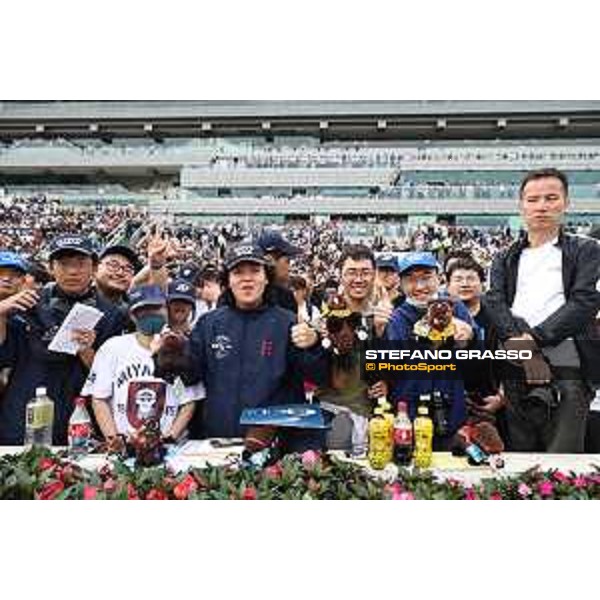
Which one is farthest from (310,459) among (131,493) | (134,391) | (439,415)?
(134,391)

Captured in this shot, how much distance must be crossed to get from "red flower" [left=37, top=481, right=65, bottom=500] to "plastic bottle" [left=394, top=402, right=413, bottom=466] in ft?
5.03

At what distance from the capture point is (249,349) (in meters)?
3.39

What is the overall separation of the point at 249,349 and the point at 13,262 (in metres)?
1.25

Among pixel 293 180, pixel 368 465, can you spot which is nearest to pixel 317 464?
pixel 368 465

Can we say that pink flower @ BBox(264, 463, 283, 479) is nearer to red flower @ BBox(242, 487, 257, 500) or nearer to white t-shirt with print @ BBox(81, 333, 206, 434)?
red flower @ BBox(242, 487, 257, 500)

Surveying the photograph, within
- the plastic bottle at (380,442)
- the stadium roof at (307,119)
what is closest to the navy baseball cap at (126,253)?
the stadium roof at (307,119)

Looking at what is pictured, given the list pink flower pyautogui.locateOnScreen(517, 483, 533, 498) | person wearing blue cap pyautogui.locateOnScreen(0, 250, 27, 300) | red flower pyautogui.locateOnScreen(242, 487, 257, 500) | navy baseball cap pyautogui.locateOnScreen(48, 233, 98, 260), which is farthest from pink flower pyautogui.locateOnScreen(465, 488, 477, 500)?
person wearing blue cap pyautogui.locateOnScreen(0, 250, 27, 300)

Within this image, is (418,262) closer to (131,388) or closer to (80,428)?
(131,388)

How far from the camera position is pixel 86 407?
3527 mm

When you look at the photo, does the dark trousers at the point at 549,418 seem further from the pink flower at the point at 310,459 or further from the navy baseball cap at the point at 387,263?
the pink flower at the point at 310,459

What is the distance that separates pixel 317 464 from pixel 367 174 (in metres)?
1.46

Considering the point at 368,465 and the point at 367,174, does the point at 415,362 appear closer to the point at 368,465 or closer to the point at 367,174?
the point at 368,465

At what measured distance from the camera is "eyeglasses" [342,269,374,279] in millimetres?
3418

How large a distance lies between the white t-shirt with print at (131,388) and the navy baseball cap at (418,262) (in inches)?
46.4
